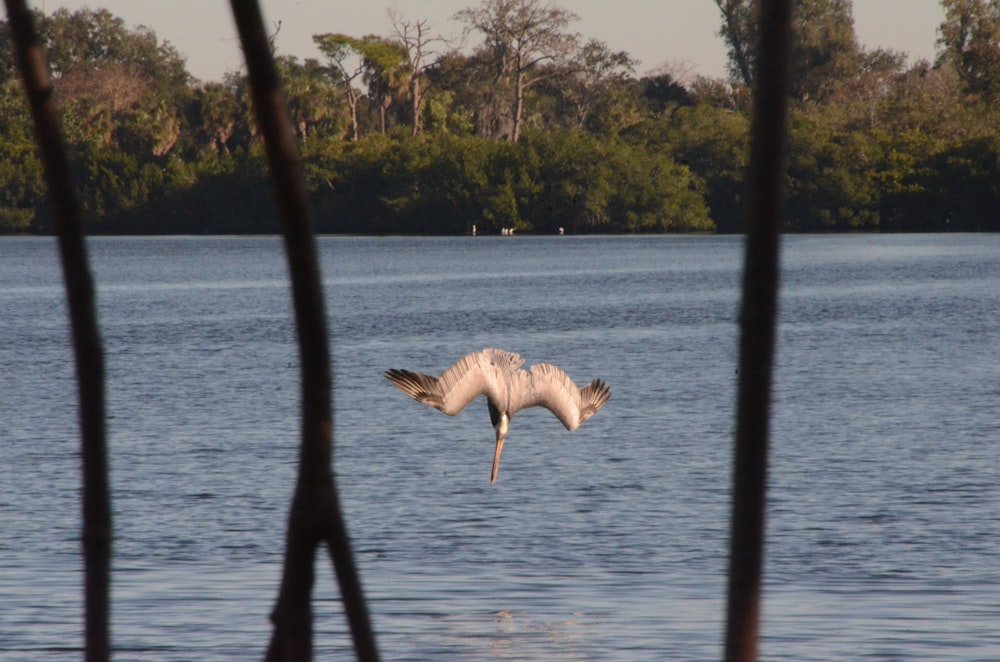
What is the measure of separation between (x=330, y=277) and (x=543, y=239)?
3976cm

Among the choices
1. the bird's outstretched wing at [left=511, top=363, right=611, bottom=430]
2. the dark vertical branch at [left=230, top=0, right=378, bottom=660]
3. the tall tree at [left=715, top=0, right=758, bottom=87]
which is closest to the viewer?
the dark vertical branch at [left=230, top=0, right=378, bottom=660]

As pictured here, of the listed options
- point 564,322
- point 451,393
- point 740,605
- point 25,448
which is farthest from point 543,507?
point 564,322

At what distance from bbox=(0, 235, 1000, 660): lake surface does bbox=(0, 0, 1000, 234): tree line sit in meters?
59.7

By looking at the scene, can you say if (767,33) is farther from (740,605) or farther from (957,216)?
(957,216)

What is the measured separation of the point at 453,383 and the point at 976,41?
91947 mm

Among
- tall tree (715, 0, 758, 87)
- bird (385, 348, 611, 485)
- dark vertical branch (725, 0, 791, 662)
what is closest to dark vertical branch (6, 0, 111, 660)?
dark vertical branch (725, 0, 791, 662)

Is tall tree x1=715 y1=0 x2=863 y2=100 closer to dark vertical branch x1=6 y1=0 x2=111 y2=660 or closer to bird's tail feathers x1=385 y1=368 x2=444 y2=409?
bird's tail feathers x1=385 y1=368 x2=444 y2=409

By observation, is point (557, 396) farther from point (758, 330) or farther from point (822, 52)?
point (822, 52)

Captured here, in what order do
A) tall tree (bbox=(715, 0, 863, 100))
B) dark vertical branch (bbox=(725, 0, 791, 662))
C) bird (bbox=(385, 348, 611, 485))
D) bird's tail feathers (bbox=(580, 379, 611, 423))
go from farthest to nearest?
1. tall tree (bbox=(715, 0, 863, 100))
2. bird's tail feathers (bbox=(580, 379, 611, 423))
3. bird (bbox=(385, 348, 611, 485))
4. dark vertical branch (bbox=(725, 0, 791, 662))

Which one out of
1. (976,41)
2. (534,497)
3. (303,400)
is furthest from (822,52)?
(303,400)

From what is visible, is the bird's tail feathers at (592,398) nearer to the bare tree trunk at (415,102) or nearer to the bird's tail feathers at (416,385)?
the bird's tail feathers at (416,385)

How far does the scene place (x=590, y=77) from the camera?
105 metres

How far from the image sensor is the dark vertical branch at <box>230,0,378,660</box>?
2.62 meters

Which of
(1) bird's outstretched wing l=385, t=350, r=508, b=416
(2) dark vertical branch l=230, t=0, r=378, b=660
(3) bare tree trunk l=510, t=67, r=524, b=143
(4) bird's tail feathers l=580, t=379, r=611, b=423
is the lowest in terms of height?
(4) bird's tail feathers l=580, t=379, r=611, b=423
